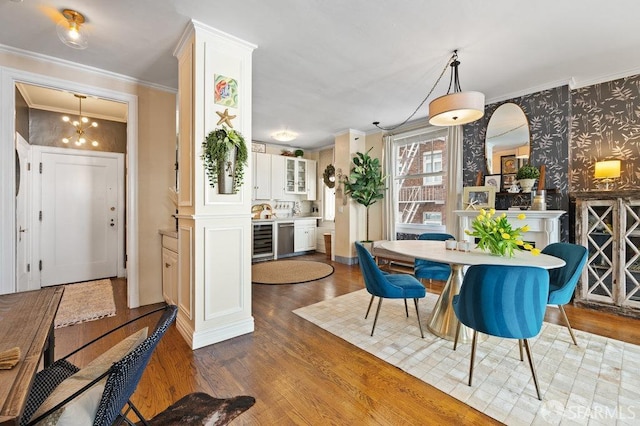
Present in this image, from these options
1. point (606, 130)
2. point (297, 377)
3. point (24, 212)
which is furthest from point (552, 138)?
point (24, 212)

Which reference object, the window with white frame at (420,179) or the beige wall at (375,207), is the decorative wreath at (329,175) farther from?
the window with white frame at (420,179)

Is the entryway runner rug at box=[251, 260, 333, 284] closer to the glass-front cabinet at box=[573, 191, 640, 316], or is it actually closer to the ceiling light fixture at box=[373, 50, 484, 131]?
the ceiling light fixture at box=[373, 50, 484, 131]

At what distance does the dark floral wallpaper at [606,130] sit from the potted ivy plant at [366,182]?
2.73 meters

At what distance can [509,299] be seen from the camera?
5.36 feet

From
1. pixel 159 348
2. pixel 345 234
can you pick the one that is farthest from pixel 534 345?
pixel 345 234

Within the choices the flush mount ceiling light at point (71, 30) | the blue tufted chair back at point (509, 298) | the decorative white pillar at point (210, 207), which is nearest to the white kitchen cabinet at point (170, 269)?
the decorative white pillar at point (210, 207)

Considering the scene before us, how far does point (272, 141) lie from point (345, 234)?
2807 millimetres

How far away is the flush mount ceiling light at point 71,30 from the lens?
Result: 1985 mm

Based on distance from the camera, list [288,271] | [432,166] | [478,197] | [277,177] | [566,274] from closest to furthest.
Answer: [566,274] → [478,197] → [432,166] → [288,271] → [277,177]

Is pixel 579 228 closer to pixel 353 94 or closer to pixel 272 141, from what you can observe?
pixel 353 94

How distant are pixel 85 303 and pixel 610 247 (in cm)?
607

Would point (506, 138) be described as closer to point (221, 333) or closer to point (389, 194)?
point (389, 194)

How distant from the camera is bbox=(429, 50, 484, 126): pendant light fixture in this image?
2273mm

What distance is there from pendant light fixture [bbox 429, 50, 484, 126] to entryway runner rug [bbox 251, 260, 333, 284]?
2.96 meters
